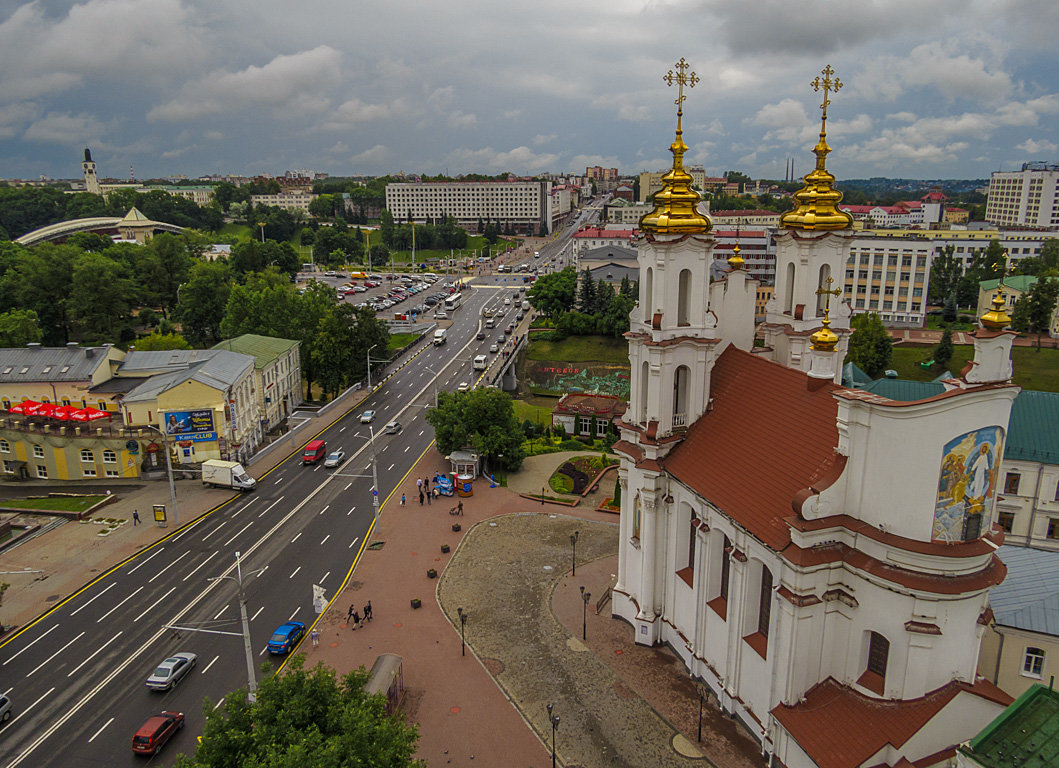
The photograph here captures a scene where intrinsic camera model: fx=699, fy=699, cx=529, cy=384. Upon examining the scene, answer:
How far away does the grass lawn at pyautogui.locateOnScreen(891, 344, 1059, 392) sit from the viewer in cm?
8388

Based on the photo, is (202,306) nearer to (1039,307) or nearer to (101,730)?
(101,730)

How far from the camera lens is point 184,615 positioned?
3966 cm

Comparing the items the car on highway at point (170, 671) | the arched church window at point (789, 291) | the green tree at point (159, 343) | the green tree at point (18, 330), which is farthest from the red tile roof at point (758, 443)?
the green tree at point (18, 330)

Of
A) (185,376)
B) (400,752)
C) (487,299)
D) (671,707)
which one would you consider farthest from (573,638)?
(487,299)

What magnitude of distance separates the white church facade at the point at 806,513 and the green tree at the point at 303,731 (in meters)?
14.2

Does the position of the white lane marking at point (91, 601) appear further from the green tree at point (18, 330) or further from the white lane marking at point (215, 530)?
the green tree at point (18, 330)

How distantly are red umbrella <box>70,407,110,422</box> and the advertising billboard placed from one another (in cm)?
579

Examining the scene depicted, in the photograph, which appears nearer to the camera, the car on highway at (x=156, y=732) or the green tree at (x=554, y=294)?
the car on highway at (x=156, y=732)

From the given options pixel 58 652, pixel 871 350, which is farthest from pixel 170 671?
pixel 871 350

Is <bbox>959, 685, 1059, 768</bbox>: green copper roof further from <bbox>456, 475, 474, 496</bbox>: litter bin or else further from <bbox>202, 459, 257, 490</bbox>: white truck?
<bbox>202, 459, 257, 490</bbox>: white truck

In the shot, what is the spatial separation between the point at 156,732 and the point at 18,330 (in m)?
74.1

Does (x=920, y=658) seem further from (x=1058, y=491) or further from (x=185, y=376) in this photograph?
(x=185, y=376)

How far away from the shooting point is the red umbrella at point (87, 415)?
5891cm

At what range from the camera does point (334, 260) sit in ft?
634
